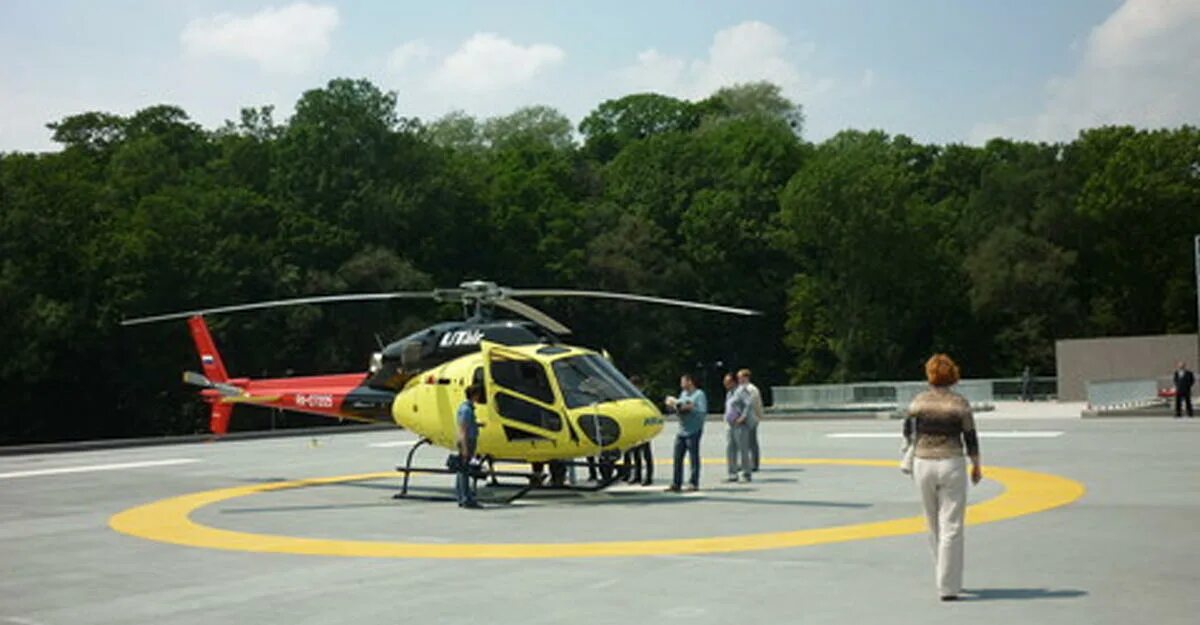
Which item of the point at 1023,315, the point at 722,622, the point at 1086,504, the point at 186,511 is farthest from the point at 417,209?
the point at 722,622

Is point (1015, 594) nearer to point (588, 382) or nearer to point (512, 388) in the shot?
point (588, 382)

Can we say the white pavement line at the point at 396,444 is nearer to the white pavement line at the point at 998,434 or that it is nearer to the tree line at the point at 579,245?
the white pavement line at the point at 998,434

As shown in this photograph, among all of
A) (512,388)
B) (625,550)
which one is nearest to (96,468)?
(512,388)

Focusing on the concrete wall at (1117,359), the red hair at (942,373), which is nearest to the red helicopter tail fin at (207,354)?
the red hair at (942,373)

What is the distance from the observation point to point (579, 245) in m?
79.2

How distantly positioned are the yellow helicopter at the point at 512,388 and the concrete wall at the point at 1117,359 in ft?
122

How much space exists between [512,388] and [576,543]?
5.07m

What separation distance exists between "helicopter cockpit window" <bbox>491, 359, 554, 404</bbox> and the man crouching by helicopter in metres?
0.56

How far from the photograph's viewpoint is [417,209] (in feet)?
235

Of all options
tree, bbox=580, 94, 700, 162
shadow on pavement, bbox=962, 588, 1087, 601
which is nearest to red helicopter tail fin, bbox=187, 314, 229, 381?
shadow on pavement, bbox=962, 588, 1087, 601

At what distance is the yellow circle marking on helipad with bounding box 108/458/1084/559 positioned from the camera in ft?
44.7

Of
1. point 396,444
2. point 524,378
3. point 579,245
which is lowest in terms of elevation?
point 396,444

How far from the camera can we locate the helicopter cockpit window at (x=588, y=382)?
18.7 meters

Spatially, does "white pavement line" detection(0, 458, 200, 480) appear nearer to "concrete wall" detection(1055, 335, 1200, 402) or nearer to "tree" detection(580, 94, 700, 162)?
"concrete wall" detection(1055, 335, 1200, 402)
